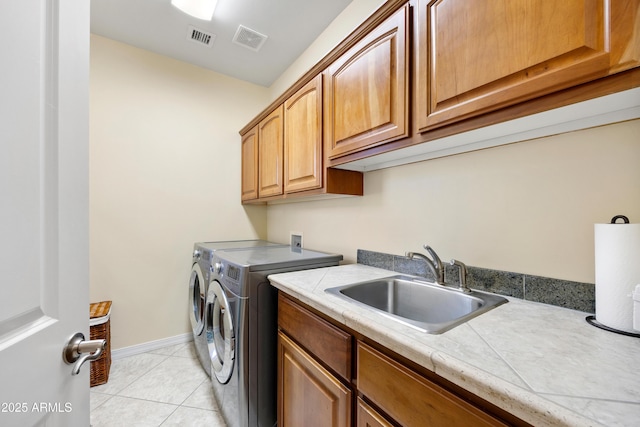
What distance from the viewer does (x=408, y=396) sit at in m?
0.66

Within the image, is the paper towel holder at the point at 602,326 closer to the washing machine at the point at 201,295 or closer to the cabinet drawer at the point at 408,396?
the cabinet drawer at the point at 408,396

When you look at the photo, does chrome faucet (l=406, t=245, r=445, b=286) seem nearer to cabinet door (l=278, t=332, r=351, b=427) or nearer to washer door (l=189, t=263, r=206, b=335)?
cabinet door (l=278, t=332, r=351, b=427)

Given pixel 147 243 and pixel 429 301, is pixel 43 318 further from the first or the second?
pixel 147 243

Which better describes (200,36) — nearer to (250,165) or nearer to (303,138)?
(250,165)

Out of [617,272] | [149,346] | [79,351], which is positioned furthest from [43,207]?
[149,346]

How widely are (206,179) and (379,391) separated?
8.09 ft

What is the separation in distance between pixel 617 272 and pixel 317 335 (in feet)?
3.09

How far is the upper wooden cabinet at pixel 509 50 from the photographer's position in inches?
23.7

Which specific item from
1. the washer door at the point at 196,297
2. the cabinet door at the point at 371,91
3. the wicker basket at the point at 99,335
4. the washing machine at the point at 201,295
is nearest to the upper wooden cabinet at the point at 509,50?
the cabinet door at the point at 371,91

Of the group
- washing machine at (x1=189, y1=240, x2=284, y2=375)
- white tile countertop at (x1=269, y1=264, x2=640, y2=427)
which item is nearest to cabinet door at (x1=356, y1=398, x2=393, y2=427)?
white tile countertop at (x1=269, y1=264, x2=640, y2=427)

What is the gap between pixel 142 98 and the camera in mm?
2297

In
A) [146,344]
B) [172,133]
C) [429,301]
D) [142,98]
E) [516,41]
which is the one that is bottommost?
[146,344]

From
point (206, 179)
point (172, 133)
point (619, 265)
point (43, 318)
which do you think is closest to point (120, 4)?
point (172, 133)

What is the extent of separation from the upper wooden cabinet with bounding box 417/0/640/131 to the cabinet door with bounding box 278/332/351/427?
1.04 metres
